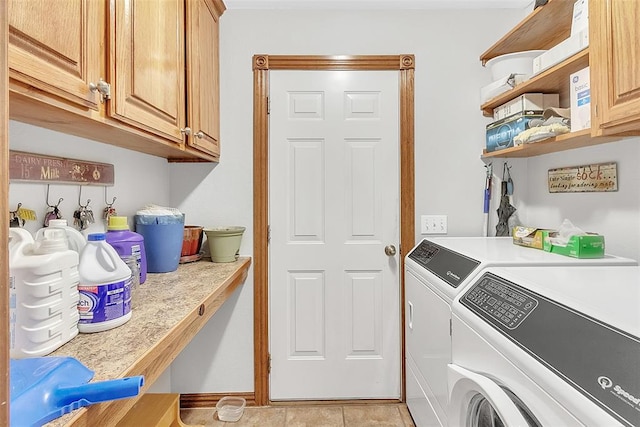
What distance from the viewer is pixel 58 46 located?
826 mm

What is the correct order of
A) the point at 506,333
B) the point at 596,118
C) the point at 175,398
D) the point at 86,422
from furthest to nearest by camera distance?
the point at 175,398, the point at 596,118, the point at 506,333, the point at 86,422

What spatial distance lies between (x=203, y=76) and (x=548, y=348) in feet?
6.01

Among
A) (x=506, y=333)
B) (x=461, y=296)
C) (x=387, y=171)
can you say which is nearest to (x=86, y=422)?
(x=506, y=333)

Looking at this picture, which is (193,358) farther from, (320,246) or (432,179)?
(432,179)

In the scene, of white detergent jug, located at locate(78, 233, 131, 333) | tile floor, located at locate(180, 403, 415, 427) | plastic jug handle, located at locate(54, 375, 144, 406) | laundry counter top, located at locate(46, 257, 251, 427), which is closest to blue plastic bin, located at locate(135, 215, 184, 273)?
laundry counter top, located at locate(46, 257, 251, 427)

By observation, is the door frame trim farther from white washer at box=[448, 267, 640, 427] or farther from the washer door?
the washer door

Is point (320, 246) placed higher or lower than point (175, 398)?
higher

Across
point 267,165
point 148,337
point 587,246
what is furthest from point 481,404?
point 267,165

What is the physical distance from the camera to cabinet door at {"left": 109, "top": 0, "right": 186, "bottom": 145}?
1067mm

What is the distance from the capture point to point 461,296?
1240 millimetres

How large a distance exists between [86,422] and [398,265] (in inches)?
69.3

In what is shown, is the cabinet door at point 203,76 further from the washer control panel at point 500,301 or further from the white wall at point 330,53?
the washer control panel at point 500,301

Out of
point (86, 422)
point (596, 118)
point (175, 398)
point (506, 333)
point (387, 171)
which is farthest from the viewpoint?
point (387, 171)

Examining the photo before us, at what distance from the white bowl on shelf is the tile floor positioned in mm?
1991
